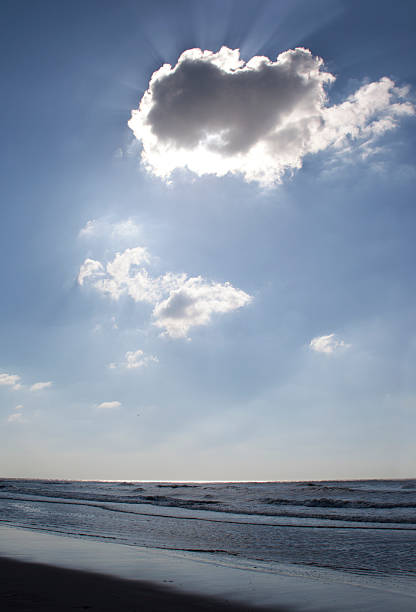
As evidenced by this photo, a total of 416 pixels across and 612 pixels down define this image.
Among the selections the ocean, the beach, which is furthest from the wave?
the beach

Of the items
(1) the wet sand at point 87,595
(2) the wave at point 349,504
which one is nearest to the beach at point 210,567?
(1) the wet sand at point 87,595

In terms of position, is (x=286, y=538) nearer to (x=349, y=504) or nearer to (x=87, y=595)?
(x=87, y=595)

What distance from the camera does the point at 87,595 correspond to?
593 centimetres

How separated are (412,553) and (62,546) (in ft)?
28.8

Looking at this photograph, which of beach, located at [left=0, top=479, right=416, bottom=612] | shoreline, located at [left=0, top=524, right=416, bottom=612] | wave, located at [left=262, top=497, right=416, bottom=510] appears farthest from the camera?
wave, located at [left=262, top=497, right=416, bottom=510]

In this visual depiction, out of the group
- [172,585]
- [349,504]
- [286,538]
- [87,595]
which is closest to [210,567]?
[172,585]

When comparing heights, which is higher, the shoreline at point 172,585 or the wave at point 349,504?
the shoreline at point 172,585

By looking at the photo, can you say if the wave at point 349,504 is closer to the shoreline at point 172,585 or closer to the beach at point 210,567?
the beach at point 210,567

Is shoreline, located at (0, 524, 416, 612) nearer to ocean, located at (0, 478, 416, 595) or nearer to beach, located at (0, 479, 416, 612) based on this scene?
beach, located at (0, 479, 416, 612)

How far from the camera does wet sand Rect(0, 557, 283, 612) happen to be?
5.30 m

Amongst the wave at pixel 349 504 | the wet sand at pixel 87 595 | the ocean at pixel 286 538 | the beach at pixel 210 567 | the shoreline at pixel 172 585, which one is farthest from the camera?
the wave at pixel 349 504


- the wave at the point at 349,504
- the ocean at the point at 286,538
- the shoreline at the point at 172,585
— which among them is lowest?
the wave at the point at 349,504

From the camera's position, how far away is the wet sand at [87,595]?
5.30m

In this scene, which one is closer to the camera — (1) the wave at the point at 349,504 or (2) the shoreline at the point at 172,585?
(2) the shoreline at the point at 172,585
